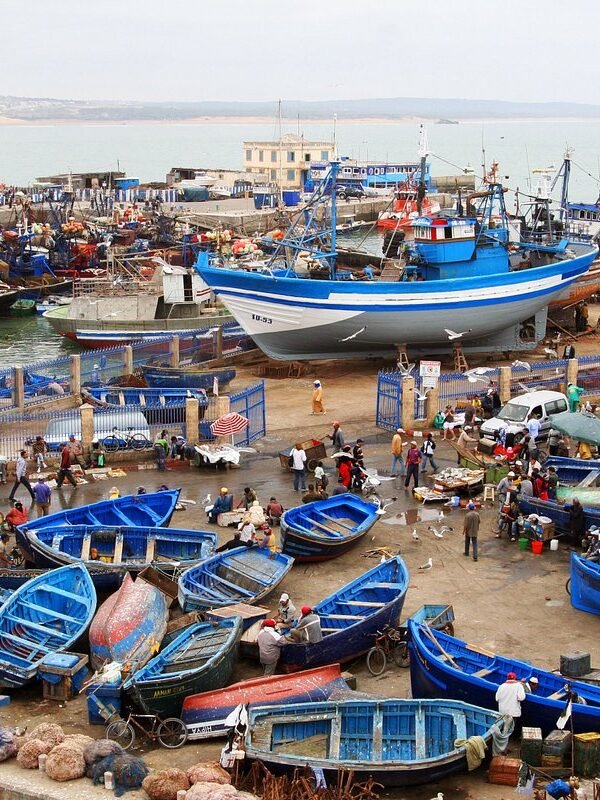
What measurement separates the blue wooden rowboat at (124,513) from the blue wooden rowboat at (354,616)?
5.45 m

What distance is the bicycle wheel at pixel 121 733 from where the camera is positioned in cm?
1574

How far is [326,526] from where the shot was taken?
23281 millimetres

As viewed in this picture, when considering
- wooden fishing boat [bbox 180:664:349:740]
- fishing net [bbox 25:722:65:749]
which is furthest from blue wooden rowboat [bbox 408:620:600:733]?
fishing net [bbox 25:722:65:749]

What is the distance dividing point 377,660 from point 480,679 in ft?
8.12

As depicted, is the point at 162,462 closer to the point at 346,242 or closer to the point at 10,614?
the point at 10,614

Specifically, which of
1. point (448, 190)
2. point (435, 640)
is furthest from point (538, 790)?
point (448, 190)

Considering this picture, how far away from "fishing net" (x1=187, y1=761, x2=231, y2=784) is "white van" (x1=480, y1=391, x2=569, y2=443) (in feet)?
53.1

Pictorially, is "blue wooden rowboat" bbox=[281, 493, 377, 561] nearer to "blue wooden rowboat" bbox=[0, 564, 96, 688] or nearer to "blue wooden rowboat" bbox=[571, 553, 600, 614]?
"blue wooden rowboat" bbox=[0, 564, 96, 688]

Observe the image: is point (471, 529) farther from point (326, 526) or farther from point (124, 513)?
point (124, 513)

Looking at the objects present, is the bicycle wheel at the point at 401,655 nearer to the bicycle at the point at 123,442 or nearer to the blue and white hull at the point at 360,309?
the bicycle at the point at 123,442

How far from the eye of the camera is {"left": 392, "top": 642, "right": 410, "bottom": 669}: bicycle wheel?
18.0m

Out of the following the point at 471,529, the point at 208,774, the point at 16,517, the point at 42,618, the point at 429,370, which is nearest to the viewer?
the point at 208,774

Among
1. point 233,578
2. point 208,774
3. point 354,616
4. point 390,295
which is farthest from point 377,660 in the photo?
point 390,295

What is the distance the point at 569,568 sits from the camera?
868 inches
